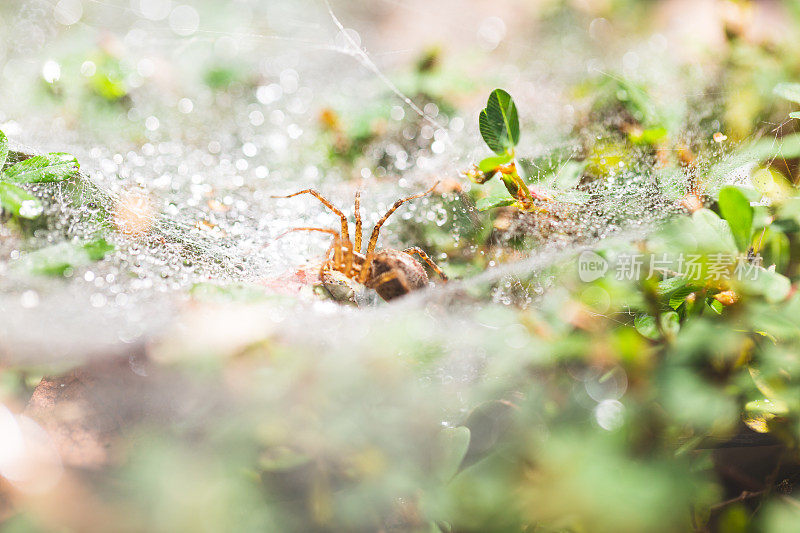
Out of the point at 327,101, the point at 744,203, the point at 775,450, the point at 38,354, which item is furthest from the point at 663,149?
the point at 38,354

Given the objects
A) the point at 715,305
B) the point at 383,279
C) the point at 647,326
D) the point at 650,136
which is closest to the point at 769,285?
the point at 715,305

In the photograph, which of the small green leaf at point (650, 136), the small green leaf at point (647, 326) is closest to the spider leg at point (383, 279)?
the small green leaf at point (647, 326)

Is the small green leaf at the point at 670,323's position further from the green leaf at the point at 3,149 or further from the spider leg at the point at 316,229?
the green leaf at the point at 3,149

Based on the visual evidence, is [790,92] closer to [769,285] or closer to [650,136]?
[650,136]

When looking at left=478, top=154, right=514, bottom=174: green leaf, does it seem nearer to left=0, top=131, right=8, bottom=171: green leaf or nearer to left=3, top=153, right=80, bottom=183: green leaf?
left=3, top=153, right=80, bottom=183: green leaf

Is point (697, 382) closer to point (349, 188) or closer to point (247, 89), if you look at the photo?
point (349, 188)

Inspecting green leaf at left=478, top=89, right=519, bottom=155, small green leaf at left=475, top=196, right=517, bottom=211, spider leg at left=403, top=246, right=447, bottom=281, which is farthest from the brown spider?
green leaf at left=478, top=89, right=519, bottom=155

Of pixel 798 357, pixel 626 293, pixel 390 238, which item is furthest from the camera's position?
pixel 390 238
